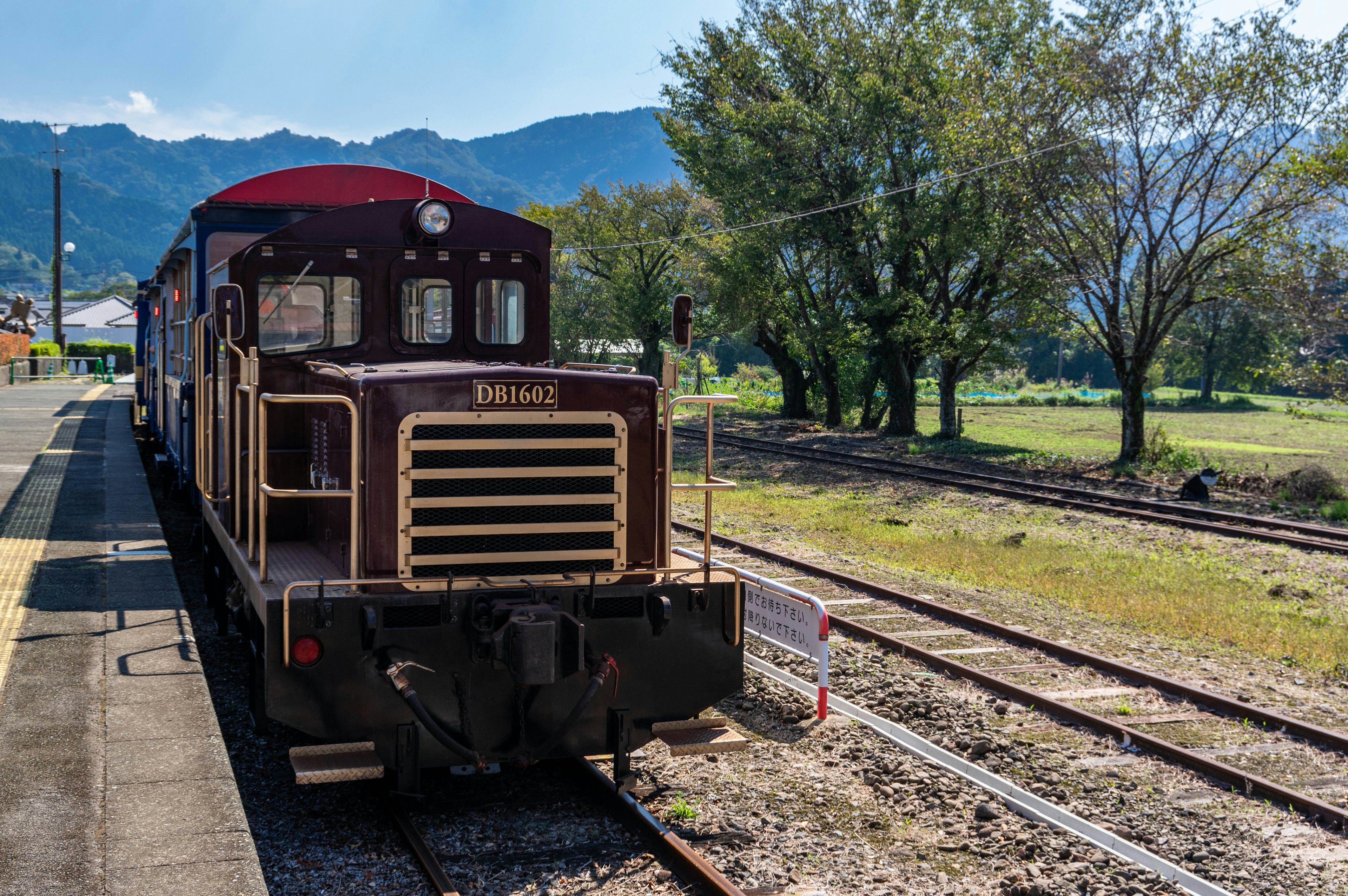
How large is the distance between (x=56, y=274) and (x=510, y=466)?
53.7 m

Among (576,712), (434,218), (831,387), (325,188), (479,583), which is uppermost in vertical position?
(325,188)

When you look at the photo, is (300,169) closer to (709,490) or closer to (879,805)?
(709,490)

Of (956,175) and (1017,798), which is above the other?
(956,175)

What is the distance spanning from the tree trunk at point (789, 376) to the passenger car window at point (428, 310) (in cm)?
3449

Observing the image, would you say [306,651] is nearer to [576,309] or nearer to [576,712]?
[576,712]

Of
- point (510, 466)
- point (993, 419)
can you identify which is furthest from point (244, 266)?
point (993, 419)

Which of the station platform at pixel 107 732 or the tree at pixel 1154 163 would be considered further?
the tree at pixel 1154 163

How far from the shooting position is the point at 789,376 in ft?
139

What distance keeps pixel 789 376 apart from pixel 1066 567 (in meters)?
28.7

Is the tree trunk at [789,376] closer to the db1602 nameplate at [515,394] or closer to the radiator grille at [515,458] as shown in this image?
the radiator grille at [515,458]

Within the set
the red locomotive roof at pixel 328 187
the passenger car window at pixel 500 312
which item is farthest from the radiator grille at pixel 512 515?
the red locomotive roof at pixel 328 187

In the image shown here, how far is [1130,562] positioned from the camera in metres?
14.5

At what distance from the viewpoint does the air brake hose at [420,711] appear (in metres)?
5.48

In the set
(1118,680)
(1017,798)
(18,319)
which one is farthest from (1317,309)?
(18,319)
